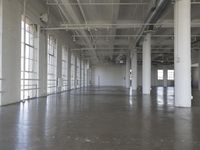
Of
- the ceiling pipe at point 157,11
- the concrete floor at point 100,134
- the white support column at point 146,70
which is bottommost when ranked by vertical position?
the concrete floor at point 100,134

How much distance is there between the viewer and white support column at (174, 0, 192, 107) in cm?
1117

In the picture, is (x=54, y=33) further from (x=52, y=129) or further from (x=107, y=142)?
(x=107, y=142)

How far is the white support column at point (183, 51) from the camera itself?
36.7 feet

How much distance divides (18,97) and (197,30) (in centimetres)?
1577

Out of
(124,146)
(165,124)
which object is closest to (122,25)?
(165,124)

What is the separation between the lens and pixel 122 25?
1736 centimetres

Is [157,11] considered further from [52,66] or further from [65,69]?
[65,69]

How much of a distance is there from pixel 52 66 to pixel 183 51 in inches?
480

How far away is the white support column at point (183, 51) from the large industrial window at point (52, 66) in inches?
439

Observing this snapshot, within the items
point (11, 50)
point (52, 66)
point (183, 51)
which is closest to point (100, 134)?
point (183, 51)

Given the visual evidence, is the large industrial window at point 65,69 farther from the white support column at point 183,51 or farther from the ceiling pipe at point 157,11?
the white support column at point 183,51

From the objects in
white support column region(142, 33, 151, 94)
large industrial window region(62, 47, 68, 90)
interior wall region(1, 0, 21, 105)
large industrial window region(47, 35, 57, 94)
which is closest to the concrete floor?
interior wall region(1, 0, 21, 105)

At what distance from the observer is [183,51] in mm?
11250

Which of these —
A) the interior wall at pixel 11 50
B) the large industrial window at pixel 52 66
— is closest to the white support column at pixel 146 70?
the large industrial window at pixel 52 66
